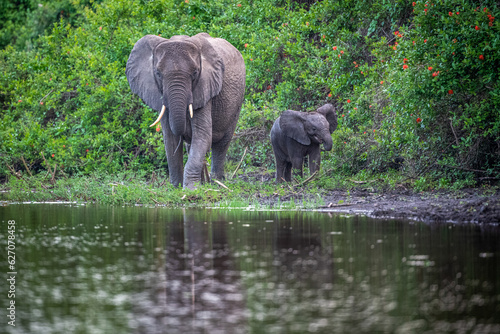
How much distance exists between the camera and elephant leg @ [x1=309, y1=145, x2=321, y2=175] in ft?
46.4

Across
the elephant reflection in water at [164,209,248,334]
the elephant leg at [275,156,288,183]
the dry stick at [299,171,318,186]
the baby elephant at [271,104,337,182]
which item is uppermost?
the baby elephant at [271,104,337,182]

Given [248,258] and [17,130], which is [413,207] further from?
[17,130]

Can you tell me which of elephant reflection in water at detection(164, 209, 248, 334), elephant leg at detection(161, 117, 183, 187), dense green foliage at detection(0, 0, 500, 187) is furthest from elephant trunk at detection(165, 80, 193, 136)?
elephant reflection in water at detection(164, 209, 248, 334)

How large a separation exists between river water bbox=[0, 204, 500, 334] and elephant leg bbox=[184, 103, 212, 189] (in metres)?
4.76

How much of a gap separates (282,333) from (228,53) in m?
11.3

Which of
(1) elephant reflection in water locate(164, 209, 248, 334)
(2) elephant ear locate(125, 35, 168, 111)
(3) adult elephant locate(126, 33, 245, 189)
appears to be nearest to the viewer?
(1) elephant reflection in water locate(164, 209, 248, 334)

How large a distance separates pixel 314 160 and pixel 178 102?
3330 millimetres

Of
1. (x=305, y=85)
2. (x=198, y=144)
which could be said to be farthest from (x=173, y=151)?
(x=305, y=85)

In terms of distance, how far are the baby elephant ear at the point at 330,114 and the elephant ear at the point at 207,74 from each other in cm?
232

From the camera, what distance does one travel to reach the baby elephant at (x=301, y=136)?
45.4 feet

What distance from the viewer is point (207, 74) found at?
42.0ft

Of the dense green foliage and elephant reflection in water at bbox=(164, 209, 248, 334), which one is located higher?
the dense green foliage

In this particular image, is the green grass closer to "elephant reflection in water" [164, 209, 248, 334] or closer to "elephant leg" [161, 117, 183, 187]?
"elephant leg" [161, 117, 183, 187]

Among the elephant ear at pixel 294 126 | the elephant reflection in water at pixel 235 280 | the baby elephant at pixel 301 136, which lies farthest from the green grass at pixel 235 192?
the elephant reflection in water at pixel 235 280
